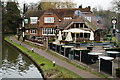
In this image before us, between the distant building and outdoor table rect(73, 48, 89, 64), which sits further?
the distant building

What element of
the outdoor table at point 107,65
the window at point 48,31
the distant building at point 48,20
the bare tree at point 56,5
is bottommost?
the outdoor table at point 107,65

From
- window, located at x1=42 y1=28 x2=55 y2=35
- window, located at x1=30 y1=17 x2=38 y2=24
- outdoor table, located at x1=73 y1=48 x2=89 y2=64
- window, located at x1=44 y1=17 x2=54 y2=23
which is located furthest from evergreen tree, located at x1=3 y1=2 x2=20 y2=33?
outdoor table, located at x1=73 y1=48 x2=89 y2=64

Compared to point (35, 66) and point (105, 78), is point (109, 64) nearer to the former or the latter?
point (105, 78)

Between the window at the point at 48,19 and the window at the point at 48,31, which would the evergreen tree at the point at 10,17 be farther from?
the window at the point at 48,19

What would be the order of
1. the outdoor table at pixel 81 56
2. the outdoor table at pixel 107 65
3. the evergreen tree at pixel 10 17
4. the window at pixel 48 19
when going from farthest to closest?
the evergreen tree at pixel 10 17 < the window at pixel 48 19 < the outdoor table at pixel 81 56 < the outdoor table at pixel 107 65

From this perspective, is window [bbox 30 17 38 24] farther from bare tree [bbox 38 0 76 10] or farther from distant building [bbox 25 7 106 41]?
bare tree [bbox 38 0 76 10]

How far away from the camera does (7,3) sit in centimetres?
7612

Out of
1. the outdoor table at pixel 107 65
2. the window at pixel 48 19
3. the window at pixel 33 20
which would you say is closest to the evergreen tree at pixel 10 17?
the window at pixel 33 20

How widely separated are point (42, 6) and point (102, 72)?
251ft

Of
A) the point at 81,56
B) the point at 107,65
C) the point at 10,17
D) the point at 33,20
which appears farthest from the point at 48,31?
the point at 107,65

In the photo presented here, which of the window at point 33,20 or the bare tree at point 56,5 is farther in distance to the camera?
the bare tree at point 56,5

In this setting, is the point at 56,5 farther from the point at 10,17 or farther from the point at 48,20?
the point at 48,20

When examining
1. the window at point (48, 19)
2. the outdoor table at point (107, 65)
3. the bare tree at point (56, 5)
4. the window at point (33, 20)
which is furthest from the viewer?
the bare tree at point (56, 5)

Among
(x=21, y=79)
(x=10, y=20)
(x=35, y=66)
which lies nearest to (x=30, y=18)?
(x=10, y=20)
